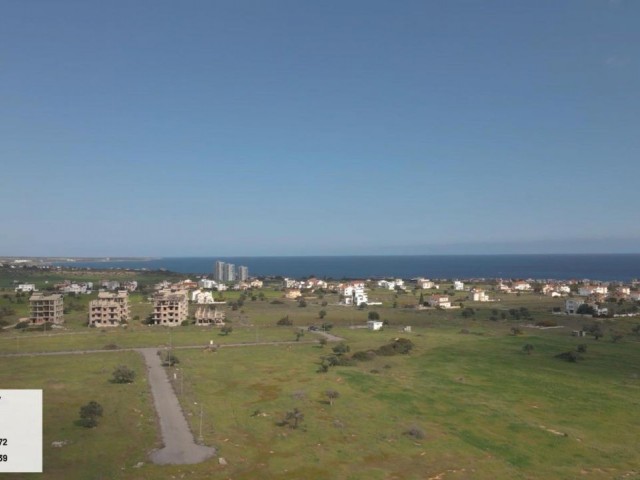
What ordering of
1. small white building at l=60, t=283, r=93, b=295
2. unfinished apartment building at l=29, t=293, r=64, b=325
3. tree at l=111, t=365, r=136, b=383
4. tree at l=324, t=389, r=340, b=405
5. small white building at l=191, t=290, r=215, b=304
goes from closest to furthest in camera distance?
tree at l=324, t=389, r=340, b=405 < tree at l=111, t=365, r=136, b=383 < unfinished apartment building at l=29, t=293, r=64, b=325 < small white building at l=191, t=290, r=215, b=304 < small white building at l=60, t=283, r=93, b=295

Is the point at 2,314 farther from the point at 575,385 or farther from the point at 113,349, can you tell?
the point at 575,385

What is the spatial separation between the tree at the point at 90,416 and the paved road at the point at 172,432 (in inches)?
164

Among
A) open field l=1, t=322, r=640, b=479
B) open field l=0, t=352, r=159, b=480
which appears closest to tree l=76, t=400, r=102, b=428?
open field l=0, t=352, r=159, b=480

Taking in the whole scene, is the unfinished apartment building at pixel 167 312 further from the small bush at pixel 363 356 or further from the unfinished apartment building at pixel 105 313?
the small bush at pixel 363 356

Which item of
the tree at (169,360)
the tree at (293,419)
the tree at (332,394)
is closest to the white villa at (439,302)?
the tree at (169,360)

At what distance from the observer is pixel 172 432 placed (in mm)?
33219

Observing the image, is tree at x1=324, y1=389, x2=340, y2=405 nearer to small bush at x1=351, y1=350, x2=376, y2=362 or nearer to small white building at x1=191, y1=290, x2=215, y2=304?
small bush at x1=351, y1=350, x2=376, y2=362

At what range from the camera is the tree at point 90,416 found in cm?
3397

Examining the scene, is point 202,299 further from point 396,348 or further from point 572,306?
point 572,306

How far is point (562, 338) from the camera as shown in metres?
79.6

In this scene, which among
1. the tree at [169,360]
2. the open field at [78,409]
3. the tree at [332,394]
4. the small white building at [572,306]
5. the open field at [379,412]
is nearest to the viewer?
the open field at [78,409]

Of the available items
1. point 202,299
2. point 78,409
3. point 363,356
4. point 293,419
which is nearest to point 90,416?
point 78,409

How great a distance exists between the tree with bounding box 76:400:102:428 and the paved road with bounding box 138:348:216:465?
13.6 ft

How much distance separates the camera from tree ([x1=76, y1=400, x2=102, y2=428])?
33969 mm
